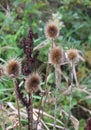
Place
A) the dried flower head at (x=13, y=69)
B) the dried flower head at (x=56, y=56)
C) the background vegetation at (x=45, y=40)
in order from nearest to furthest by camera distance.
Result: 1. the dried flower head at (x=13, y=69)
2. the dried flower head at (x=56, y=56)
3. the background vegetation at (x=45, y=40)

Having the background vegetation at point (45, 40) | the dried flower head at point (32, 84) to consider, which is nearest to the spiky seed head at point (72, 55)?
the dried flower head at point (32, 84)

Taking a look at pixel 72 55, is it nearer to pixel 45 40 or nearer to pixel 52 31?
pixel 52 31

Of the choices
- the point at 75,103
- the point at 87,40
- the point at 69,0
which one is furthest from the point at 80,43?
the point at 75,103

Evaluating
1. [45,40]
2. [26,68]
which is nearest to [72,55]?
[26,68]

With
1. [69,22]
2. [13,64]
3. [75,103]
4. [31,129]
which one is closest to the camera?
[13,64]

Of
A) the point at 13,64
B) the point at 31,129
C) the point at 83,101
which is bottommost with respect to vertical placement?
the point at 83,101

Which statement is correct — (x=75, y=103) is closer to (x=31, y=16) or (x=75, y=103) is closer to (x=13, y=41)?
(x=13, y=41)

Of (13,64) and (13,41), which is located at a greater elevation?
(13,64)

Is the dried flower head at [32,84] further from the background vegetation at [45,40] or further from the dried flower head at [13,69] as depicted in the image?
the background vegetation at [45,40]

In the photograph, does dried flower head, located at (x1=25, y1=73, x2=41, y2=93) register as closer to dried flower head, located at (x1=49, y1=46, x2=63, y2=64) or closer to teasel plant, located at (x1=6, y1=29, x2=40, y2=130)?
teasel plant, located at (x1=6, y1=29, x2=40, y2=130)
